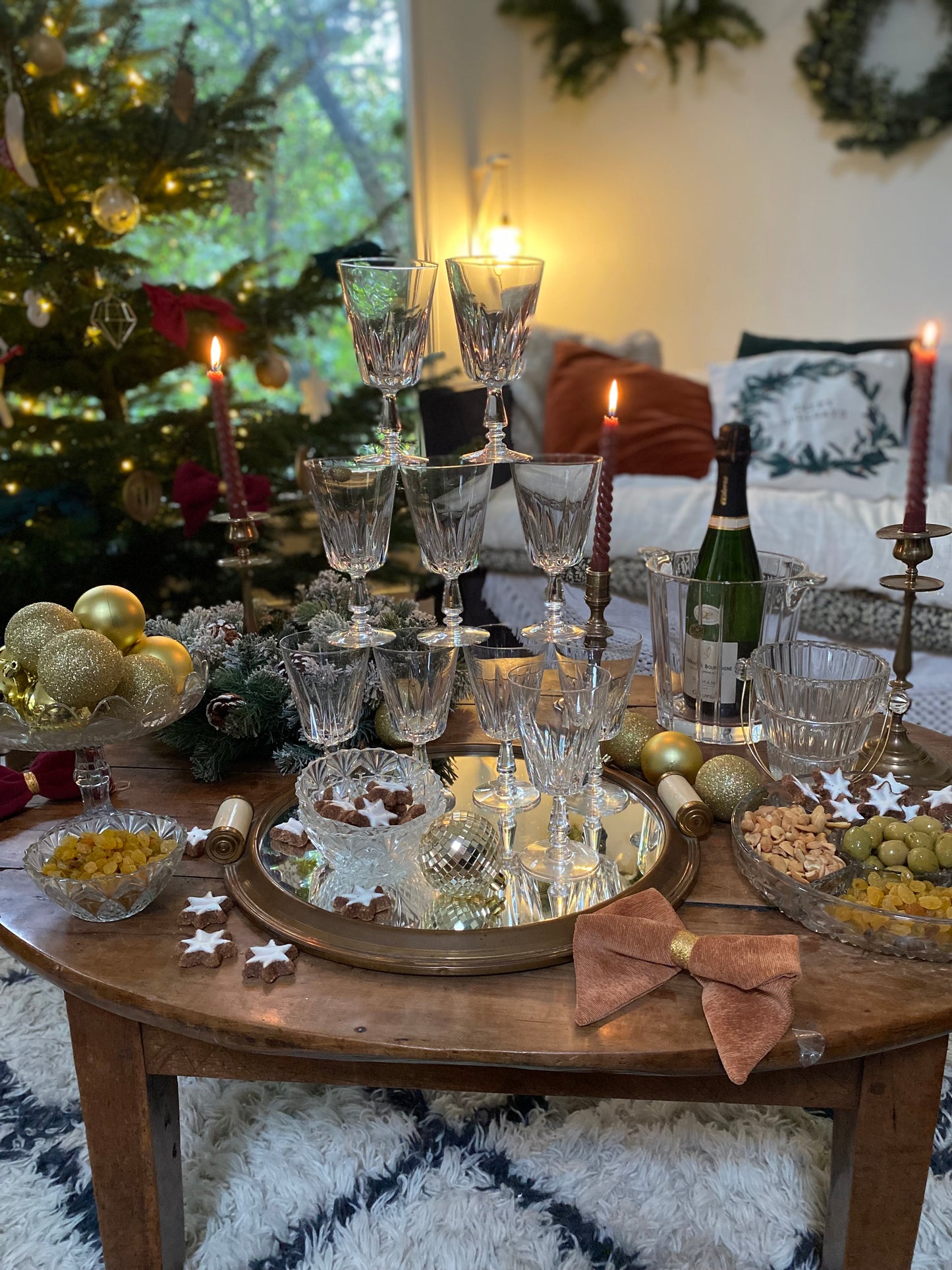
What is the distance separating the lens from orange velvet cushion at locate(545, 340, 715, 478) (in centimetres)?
263

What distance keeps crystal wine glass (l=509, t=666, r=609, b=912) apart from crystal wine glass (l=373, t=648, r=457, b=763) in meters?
0.08

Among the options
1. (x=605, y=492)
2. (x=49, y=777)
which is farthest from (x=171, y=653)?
(x=605, y=492)

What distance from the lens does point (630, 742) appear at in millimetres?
1118

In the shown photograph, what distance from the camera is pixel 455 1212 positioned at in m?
1.03

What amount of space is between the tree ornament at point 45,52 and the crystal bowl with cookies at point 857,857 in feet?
6.04

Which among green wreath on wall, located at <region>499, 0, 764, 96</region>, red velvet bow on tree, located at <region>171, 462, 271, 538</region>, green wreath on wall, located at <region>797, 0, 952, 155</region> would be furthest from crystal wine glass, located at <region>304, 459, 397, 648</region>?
green wreath on wall, located at <region>499, 0, 764, 96</region>

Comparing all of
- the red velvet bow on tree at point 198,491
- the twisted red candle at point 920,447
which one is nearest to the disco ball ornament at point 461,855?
the twisted red candle at point 920,447

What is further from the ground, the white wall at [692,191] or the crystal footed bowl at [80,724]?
the white wall at [692,191]

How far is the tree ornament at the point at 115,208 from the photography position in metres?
1.87

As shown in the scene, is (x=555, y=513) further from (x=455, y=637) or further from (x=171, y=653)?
(x=171, y=653)

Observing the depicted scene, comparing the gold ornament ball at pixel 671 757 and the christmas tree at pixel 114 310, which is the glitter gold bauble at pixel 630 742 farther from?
the christmas tree at pixel 114 310

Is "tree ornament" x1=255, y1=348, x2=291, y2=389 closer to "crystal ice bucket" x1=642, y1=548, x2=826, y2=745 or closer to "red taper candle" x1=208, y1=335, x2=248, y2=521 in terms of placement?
"red taper candle" x1=208, y1=335, x2=248, y2=521

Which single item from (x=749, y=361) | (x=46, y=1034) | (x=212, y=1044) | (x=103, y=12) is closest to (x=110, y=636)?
(x=212, y=1044)

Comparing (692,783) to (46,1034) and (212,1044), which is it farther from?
(46,1034)
